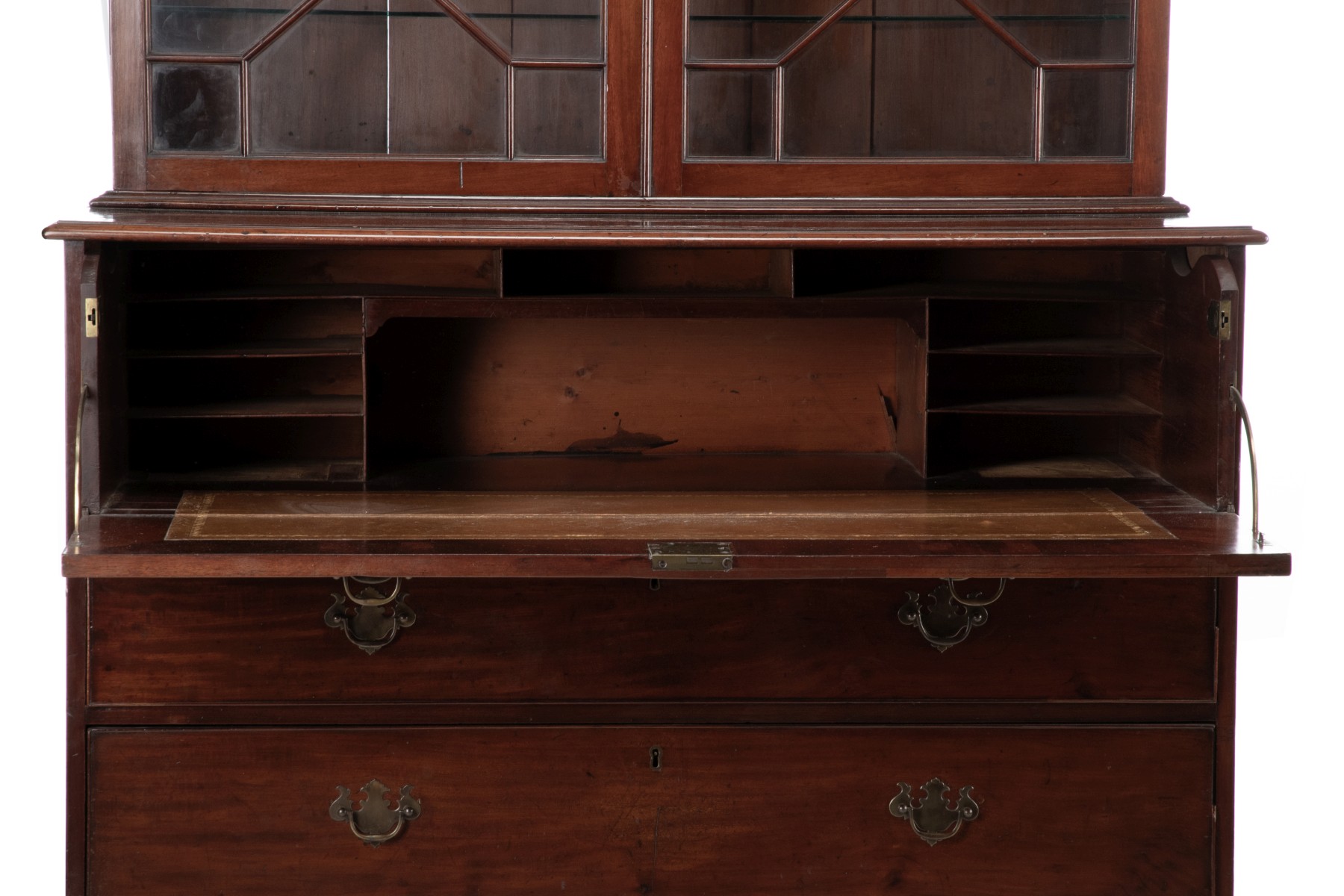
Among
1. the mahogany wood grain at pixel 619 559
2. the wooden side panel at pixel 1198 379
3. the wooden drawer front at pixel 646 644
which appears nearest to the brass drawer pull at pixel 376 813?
the wooden drawer front at pixel 646 644

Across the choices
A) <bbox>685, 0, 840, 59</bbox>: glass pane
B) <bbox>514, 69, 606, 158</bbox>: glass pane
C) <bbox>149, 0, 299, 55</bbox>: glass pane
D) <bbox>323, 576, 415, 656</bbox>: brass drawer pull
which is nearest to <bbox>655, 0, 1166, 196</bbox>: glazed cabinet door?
<bbox>685, 0, 840, 59</bbox>: glass pane

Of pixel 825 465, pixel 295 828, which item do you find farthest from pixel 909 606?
pixel 295 828

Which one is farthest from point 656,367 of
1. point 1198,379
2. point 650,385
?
point 1198,379

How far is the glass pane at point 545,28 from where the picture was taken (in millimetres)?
2725

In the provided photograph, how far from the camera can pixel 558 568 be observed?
7.52 ft

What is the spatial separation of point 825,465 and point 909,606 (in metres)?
0.42

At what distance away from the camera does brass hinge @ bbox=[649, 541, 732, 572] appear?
230 cm

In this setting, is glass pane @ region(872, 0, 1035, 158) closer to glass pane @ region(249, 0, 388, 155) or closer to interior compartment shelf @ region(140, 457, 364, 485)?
glass pane @ region(249, 0, 388, 155)

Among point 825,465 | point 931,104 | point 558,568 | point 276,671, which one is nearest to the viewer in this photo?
point 558,568

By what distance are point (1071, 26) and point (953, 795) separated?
123 cm

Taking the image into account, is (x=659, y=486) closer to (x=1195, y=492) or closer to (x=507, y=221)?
(x=507, y=221)

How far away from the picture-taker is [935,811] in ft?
8.77

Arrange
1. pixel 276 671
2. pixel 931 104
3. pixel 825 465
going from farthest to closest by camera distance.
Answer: pixel 825 465 → pixel 931 104 → pixel 276 671

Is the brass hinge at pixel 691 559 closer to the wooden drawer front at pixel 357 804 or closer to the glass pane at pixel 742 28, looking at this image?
the wooden drawer front at pixel 357 804
